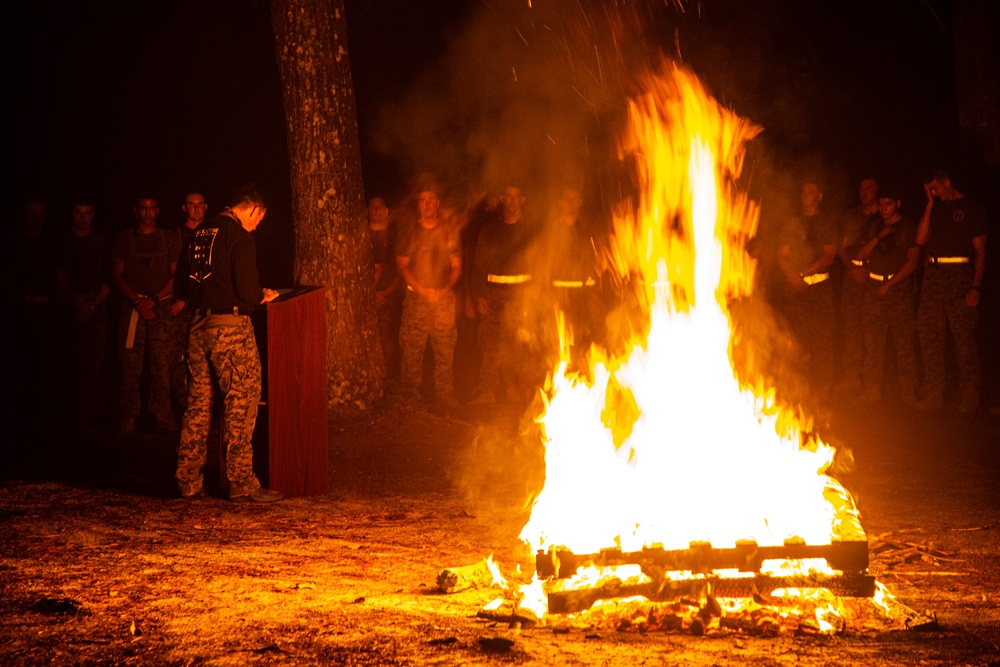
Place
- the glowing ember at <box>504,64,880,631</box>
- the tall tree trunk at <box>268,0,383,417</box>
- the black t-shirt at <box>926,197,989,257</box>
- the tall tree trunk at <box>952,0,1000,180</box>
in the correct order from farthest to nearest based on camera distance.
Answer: the tall tree trunk at <box>952,0,1000,180</box> < the black t-shirt at <box>926,197,989,257</box> < the tall tree trunk at <box>268,0,383,417</box> < the glowing ember at <box>504,64,880,631</box>

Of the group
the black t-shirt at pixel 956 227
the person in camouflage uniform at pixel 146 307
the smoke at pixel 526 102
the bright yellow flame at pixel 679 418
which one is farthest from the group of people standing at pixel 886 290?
the person in camouflage uniform at pixel 146 307

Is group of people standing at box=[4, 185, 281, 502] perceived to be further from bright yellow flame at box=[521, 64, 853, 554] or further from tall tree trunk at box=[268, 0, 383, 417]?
bright yellow flame at box=[521, 64, 853, 554]

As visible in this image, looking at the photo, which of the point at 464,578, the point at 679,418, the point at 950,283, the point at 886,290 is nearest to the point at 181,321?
the point at 464,578

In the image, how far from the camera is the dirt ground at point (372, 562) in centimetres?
475

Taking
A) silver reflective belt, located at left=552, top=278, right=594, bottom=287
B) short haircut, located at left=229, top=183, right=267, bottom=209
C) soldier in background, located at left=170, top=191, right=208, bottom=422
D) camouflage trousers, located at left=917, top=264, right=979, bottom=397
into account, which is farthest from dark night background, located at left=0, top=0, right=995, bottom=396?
short haircut, located at left=229, top=183, right=267, bottom=209

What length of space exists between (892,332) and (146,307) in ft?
27.1

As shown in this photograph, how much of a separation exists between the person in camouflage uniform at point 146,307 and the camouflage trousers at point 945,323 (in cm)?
818

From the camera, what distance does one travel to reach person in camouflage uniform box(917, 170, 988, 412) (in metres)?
11.6

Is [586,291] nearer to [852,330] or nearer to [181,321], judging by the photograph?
[852,330]

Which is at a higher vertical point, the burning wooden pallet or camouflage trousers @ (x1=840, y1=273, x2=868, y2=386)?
camouflage trousers @ (x1=840, y1=273, x2=868, y2=386)

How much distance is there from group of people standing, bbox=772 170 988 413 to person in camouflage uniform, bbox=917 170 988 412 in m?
0.01

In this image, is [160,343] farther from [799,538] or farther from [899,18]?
[899,18]

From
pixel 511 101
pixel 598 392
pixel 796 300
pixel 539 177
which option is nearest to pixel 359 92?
pixel 511 101

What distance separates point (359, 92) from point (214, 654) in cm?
1497
